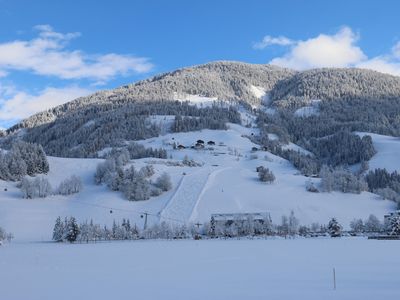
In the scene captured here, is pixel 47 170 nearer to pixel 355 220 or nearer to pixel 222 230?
pixel 222 230

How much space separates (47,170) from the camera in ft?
495

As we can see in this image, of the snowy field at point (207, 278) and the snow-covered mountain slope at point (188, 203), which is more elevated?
the snow-covered mountain slope at point (188, 203)

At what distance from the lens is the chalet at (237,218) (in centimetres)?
11362

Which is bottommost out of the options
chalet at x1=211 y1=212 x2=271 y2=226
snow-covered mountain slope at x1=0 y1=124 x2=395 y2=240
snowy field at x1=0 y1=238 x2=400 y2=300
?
snowy field at x1=0 y1=238 x2=400 y2=300

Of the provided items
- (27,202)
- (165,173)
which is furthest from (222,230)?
(27,202)

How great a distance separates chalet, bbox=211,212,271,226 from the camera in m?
114

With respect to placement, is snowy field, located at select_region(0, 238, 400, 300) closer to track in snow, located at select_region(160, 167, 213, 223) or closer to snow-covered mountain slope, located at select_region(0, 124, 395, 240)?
snow-covered mountain slope, located at select_region(0, 124, 395, 240)

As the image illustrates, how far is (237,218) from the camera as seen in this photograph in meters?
116

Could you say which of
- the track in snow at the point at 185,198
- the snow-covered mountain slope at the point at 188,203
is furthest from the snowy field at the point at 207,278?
the track in snow at the point at 185,198

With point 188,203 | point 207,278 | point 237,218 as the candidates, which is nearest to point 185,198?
point 188,203

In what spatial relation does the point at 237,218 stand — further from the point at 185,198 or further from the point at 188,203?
the point at 185,198

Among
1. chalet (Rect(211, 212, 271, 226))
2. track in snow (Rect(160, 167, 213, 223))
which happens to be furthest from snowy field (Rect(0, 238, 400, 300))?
track in snow (Rect(160, 167, 213, 223))

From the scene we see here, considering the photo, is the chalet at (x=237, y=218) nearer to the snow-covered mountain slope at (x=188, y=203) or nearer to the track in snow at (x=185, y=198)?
the snow-covered mountain slope at (x=188, y=203)

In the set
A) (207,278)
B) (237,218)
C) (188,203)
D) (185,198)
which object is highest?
(185,198)
